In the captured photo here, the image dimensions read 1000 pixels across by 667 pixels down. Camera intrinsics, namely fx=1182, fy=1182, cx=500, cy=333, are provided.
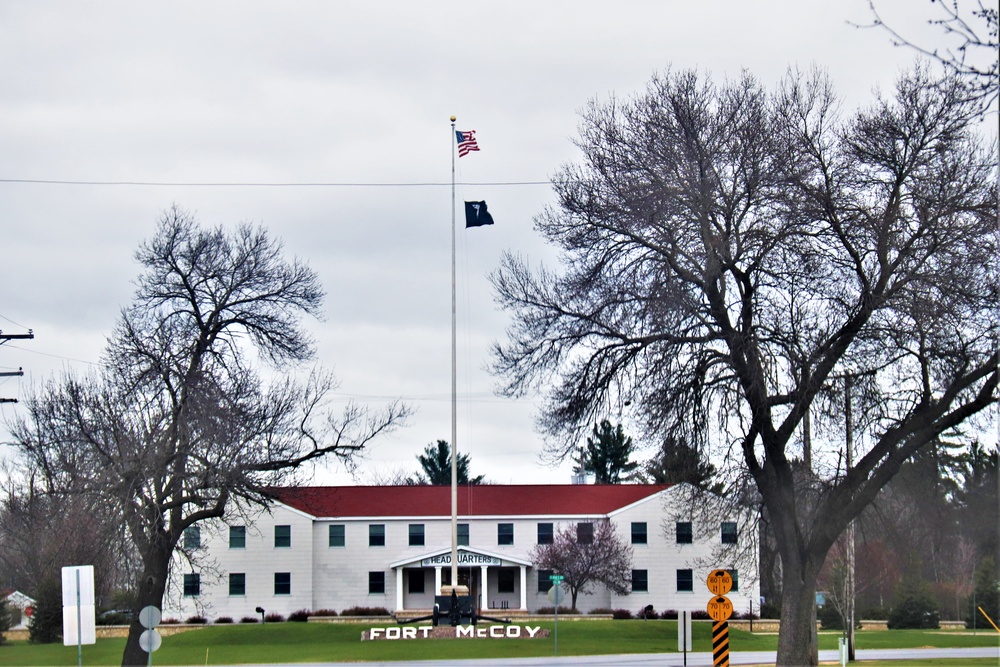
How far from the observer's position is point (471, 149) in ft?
142

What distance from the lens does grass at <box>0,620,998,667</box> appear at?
4353cm

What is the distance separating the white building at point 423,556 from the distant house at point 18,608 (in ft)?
29.1

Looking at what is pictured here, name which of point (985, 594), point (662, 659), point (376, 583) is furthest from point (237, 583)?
point (985, 594)

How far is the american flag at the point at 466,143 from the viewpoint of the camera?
4342cm

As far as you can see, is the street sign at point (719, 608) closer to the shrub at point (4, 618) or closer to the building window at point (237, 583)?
the shrub at point (4, 618)

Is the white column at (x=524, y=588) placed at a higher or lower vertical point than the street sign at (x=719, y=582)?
lower

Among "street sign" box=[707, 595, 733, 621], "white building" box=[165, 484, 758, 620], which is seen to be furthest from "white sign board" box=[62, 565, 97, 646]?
"white building" box=[165, 484, 758, 620]

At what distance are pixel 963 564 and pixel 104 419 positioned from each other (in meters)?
59.4

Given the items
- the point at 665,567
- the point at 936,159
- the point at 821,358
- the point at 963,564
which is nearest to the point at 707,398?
the point at 821,358

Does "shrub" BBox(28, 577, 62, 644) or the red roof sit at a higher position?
the red roof

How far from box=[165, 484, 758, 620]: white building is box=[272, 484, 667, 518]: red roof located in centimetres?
13

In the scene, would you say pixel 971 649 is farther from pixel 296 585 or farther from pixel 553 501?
pixel 296 585

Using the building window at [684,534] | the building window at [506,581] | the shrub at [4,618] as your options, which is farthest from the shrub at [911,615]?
the shrub at [4,618]

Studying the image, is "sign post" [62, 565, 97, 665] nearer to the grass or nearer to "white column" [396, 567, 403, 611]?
the grass
